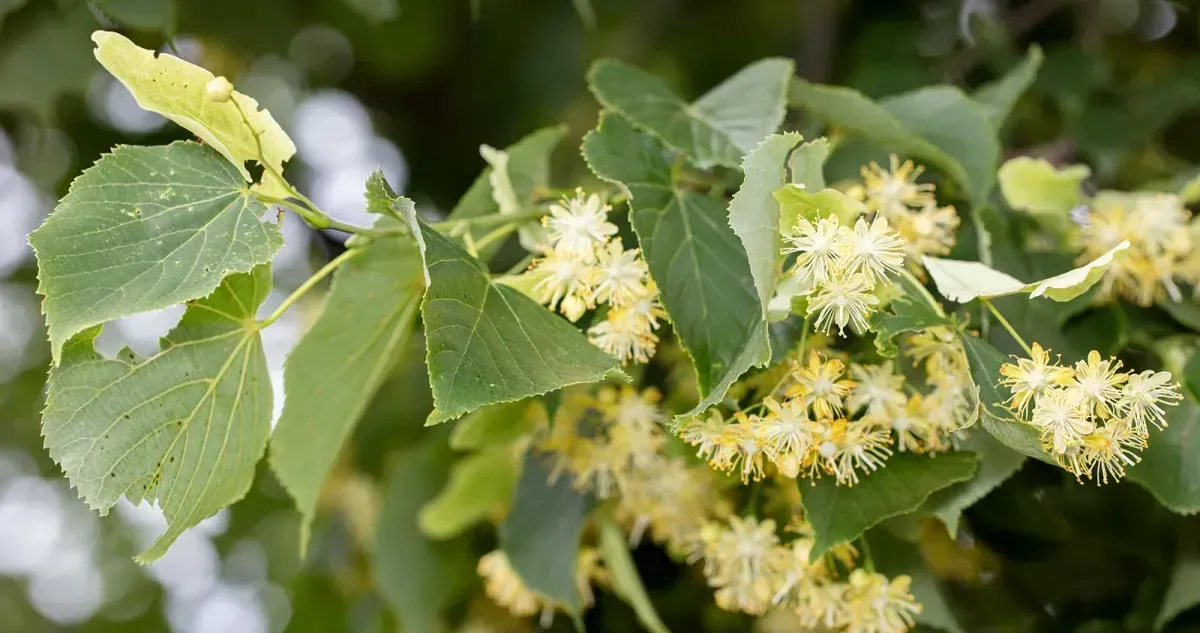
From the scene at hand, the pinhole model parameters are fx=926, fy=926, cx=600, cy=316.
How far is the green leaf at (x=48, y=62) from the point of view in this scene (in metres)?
0.98

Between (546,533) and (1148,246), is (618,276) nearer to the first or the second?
(546,533)

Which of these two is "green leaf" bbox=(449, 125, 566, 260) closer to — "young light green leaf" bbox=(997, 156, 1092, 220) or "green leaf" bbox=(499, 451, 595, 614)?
"green leaf" bbox=(499, 451, 595, 614)

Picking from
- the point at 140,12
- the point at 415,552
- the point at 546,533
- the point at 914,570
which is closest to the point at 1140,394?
the point at 914,570

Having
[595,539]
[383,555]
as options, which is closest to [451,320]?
[595,539]

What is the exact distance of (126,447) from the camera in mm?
536

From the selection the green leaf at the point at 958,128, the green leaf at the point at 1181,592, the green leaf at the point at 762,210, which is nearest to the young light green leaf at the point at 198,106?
the green leaf at the point at 762,210

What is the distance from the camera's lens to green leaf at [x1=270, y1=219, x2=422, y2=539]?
0.64 meters

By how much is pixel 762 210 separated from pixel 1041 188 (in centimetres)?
35

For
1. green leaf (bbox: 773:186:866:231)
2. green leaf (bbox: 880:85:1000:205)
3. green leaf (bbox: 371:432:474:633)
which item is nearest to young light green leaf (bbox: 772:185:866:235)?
green leaf (bbox: 773:186:866:231)

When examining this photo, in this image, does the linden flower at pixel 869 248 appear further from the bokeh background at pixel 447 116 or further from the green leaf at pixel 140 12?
the green leaf at pixel 140 12

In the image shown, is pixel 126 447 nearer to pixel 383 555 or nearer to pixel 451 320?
pixel 451 320

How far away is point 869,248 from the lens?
51 centimetres

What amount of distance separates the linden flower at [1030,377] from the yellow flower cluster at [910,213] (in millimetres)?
114

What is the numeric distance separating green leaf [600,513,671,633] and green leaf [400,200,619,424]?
1.02 ft
